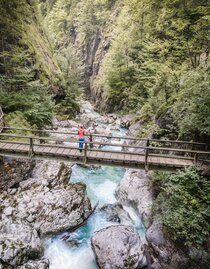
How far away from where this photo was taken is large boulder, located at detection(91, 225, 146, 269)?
353 inches

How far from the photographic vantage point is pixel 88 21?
48094 mm

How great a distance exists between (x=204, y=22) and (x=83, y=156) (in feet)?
33.6

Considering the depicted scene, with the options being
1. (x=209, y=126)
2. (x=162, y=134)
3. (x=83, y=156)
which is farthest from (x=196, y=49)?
(x=83, y=156)

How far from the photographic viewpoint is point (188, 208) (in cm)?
843

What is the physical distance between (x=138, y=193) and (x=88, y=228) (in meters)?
3.22

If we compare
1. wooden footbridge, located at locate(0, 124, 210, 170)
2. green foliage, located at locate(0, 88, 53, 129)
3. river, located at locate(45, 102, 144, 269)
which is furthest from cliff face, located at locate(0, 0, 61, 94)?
river, located at locate(45, 102, 144, 269)

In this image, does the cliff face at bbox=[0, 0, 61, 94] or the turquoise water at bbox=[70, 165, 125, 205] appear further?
the cliff face at bbox=[0, 0, 61, 94]

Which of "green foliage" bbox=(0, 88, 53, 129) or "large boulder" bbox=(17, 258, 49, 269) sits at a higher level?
"green foliage" bbox=(0, 88, 53, 129)

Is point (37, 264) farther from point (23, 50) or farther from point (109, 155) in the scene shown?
point (23, 50)

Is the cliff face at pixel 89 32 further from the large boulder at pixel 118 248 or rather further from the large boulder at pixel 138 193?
the large boulder at pixel 118 248

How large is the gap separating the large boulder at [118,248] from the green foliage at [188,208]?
154cm

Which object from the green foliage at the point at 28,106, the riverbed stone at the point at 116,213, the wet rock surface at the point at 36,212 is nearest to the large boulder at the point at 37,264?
the wet rock surface at the point at 36,212

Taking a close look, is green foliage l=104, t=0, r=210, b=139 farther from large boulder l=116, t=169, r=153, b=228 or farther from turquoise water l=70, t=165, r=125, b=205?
turquoise water l=70, t=165, r=125, b=205

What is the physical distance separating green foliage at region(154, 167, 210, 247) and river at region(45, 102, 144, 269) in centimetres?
269
